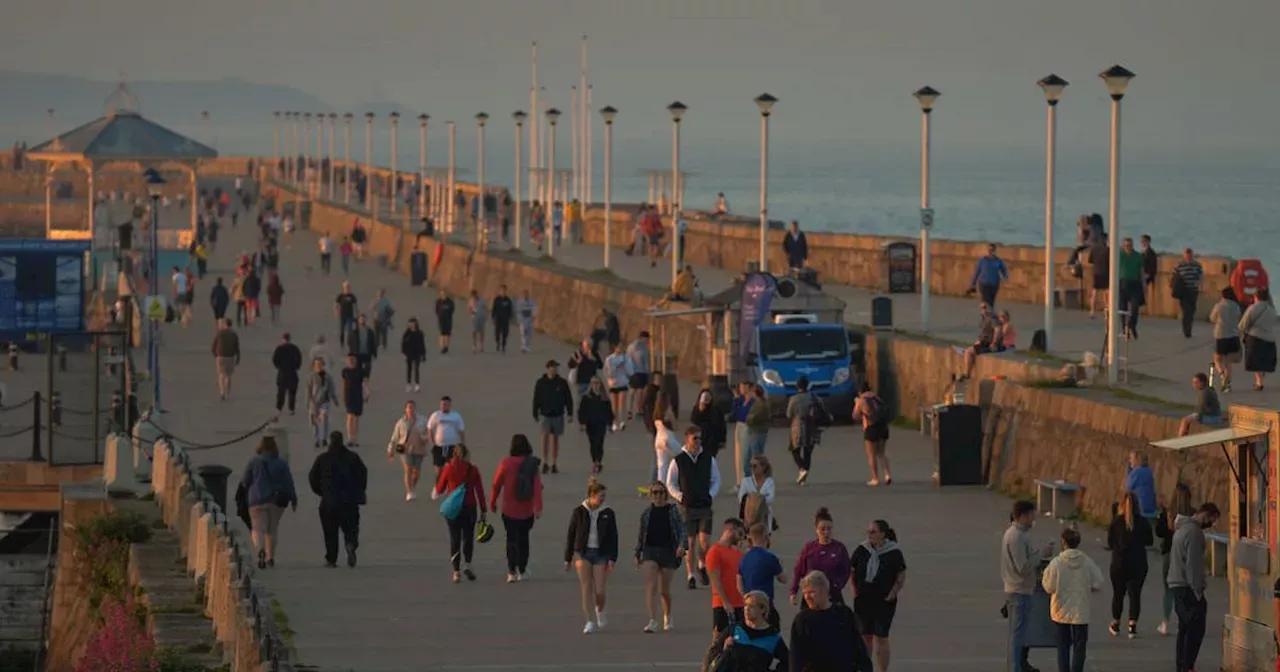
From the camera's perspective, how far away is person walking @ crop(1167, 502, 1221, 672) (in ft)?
57.1

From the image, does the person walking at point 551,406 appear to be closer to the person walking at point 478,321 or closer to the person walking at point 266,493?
the person walking at point 266,493

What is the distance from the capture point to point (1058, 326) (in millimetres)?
39219

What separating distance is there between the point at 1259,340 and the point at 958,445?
147 inches

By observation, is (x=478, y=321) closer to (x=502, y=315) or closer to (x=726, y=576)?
(x=502, y=315)

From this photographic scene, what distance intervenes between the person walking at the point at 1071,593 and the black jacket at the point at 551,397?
42.7 feet

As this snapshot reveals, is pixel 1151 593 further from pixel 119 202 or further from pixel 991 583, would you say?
pixel 119 202

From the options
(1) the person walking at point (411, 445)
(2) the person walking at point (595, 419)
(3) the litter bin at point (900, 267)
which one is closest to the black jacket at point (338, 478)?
(1) the person walking at point (411, 445)

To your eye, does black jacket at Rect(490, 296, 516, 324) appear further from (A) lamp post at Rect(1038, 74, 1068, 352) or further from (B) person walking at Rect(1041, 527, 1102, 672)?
(B) person walking at Rect(1041, 527, 1102, 672)

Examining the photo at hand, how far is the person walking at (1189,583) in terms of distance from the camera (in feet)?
57.1

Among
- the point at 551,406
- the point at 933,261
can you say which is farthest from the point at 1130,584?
the point at 933,261

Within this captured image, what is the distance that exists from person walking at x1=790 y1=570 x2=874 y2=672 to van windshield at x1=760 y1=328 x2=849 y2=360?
2095 cm

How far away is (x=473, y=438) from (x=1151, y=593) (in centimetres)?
1463

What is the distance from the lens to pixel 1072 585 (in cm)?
1678

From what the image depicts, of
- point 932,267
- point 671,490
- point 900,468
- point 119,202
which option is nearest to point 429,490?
point 900,468
